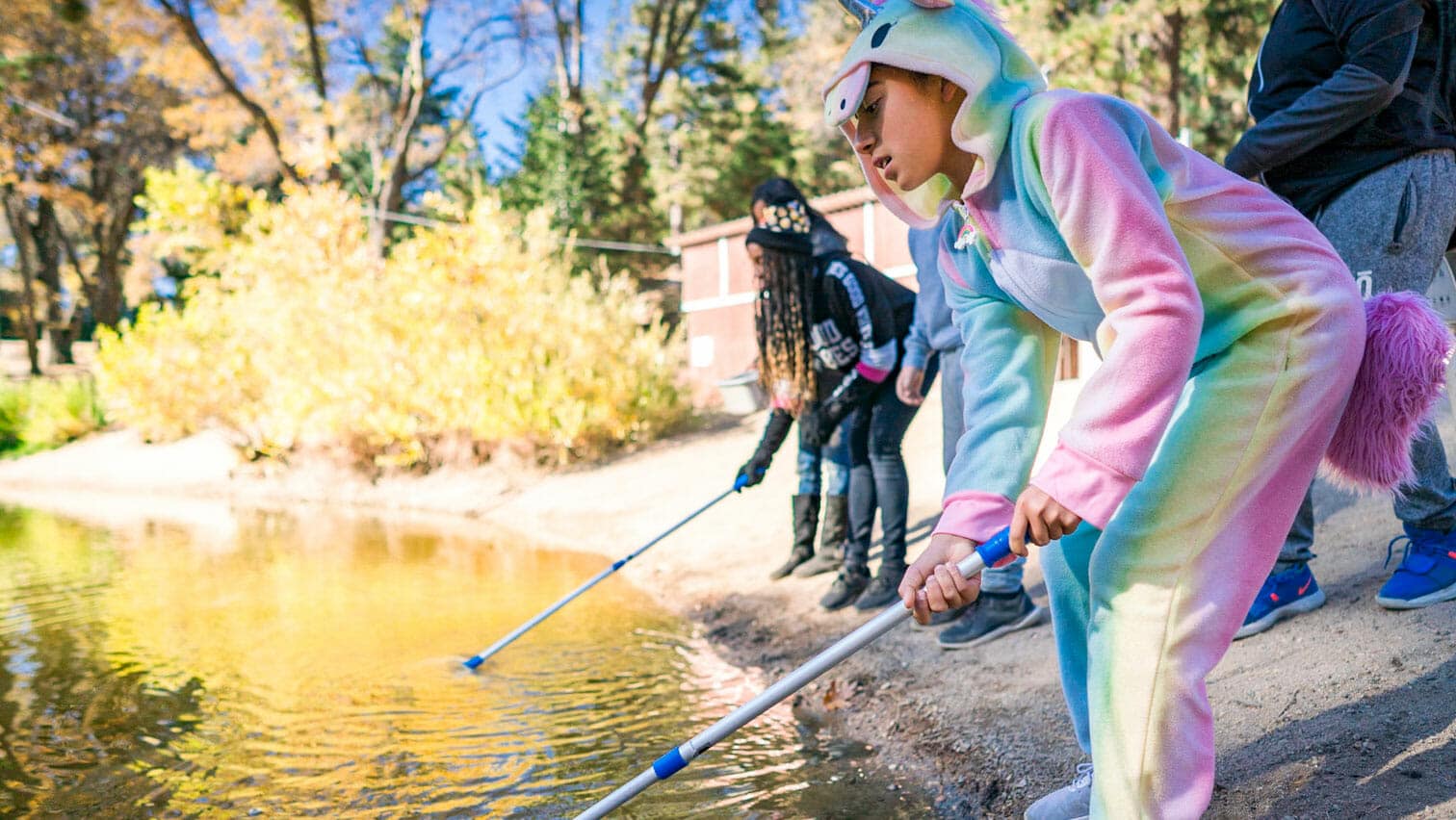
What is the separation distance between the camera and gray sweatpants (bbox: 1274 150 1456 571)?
270cm

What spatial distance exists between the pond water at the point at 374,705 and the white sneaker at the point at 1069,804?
1.90 ft

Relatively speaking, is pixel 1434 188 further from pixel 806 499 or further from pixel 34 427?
pixel 34 427

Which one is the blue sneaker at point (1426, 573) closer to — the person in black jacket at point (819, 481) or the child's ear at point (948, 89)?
the child's ear at point (948, 89)

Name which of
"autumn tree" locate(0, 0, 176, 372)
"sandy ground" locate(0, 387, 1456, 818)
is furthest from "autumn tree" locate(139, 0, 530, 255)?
"sandy ground" locate(0, 387, 1456, 818)

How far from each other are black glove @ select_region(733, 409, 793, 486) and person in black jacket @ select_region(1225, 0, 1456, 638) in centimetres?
259

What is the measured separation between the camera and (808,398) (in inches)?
197

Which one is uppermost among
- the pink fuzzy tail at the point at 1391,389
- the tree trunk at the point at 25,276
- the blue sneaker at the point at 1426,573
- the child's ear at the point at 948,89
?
the tree trunk at the point at 25,276

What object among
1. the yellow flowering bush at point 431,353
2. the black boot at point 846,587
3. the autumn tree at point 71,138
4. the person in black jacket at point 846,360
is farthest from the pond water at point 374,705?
the autumn tree at point 71,138

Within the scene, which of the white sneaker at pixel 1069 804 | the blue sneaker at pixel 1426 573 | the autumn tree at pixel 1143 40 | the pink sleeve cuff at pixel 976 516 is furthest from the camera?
the autumn tree at pixel 1143 40

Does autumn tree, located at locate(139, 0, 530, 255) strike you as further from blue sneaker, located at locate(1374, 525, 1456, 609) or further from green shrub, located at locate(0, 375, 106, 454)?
blue sneaker, located at locate(1374, 525, 1456, 609)

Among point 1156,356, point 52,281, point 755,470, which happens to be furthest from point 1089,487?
point 52,281

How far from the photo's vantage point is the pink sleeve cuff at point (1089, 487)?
1.53m

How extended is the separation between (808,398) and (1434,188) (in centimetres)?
269

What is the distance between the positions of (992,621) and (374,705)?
210 cm
